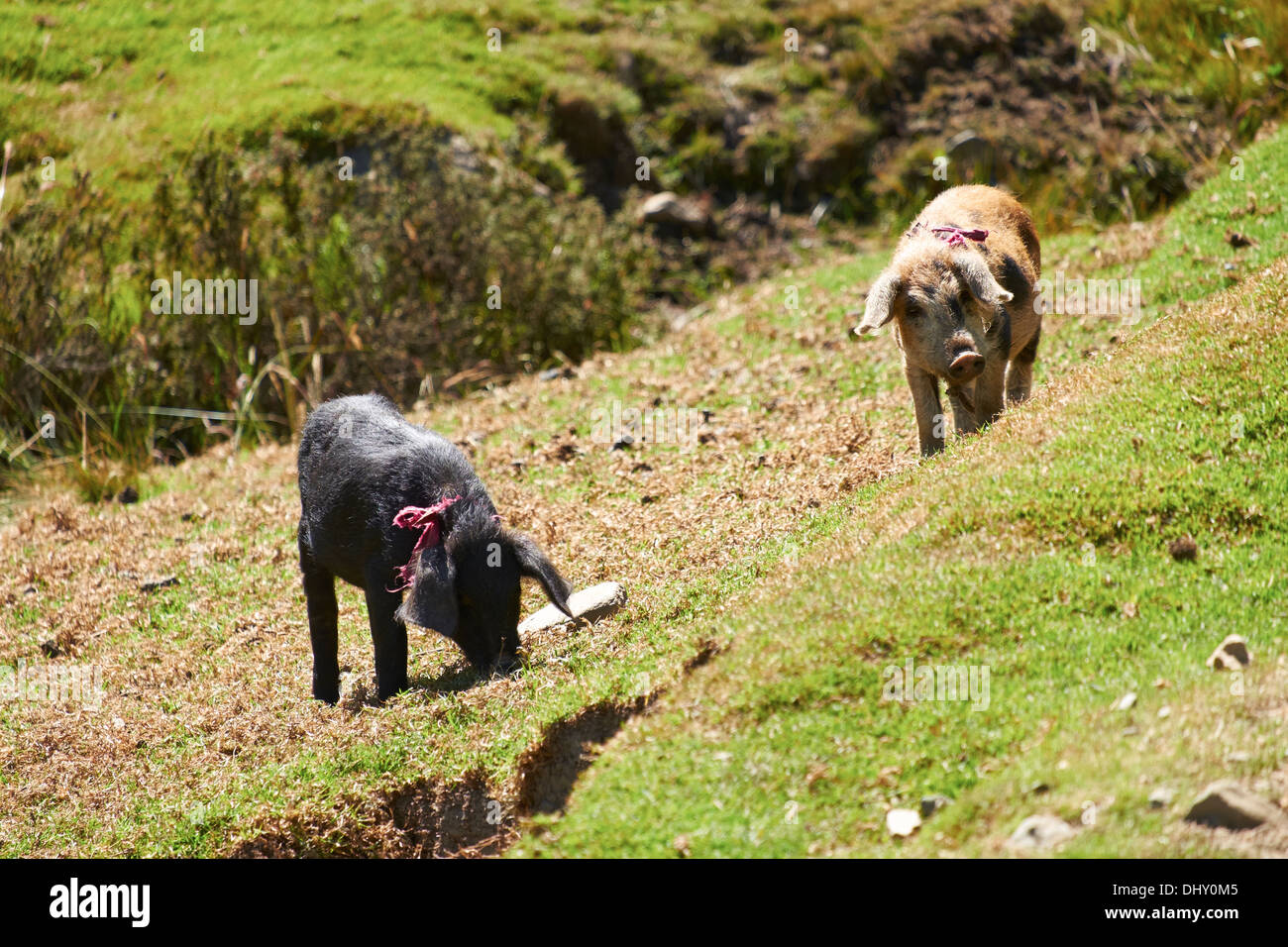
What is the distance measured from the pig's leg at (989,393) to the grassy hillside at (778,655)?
34 centimetres

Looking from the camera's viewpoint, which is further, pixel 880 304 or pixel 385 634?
pixel 880 304

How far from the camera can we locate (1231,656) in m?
5.52

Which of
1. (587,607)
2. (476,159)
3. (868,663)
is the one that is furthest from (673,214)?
(868,663)

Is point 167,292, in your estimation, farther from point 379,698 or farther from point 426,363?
point 379,698

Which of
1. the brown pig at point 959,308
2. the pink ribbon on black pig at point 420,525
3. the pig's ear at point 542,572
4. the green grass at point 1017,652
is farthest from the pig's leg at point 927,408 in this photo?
the pink ribbon on black pig at point 420,525

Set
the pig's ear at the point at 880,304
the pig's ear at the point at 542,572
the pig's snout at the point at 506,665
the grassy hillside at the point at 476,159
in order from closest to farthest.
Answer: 1. the pig's ear at the point at 542,572
2. the pig's snout at the point at 506,665
3. the pig's ear at the point at 880,304
4. the grassy hillside at the point at 476,159

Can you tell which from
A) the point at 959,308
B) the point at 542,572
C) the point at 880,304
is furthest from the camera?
the point at 959,308

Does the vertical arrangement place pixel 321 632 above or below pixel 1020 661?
below

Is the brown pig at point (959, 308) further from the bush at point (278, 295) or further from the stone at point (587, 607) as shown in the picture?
the bush at point (278, 295)

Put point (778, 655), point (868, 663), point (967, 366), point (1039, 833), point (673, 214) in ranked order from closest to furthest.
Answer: point (1039, 833), point (868, 663), point (778, 655), point (967, 366), point (673, 214)

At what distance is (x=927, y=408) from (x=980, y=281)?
103cm

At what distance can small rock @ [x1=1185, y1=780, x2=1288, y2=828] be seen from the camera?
15.1ft

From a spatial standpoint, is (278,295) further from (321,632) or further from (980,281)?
(980,281)

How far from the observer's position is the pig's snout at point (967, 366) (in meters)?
7.68
